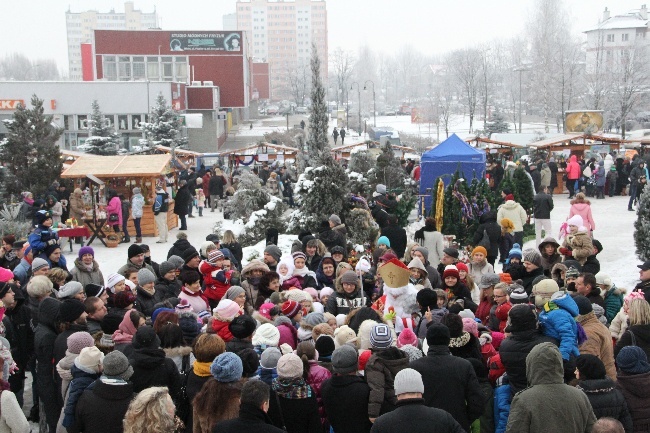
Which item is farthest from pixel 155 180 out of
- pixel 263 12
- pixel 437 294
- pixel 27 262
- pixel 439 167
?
pixel 263 12

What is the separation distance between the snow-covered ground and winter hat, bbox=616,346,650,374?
7.67m

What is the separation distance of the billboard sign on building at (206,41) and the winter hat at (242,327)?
62919 mm

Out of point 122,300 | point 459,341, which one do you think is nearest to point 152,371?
point 122,300

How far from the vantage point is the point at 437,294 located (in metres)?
7.59

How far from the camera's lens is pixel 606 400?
5344 mm

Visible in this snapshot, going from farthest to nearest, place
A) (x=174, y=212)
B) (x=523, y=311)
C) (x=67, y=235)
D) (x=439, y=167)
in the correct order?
(x=439, y=167) < (x=174, y=212) < (x=67, y=235) < (x=523, y=311)

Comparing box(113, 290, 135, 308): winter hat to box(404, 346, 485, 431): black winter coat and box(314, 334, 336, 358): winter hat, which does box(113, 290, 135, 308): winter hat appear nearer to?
box(314, 334, 336, 358): winter hat

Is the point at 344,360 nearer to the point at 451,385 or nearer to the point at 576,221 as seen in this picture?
the point at 451,385

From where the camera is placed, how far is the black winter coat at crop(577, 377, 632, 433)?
5.33 metres

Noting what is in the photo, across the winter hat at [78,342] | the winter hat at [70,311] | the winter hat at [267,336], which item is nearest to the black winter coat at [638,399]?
the winter hat at [267,336]

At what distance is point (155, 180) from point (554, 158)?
51.9 ft

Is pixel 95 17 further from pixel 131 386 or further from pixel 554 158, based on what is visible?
pixel 131 386

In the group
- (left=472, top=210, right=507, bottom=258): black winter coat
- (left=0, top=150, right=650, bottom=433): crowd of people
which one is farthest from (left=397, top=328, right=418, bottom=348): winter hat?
(left=472, top=210, right=507, bottom=258): black winter coat

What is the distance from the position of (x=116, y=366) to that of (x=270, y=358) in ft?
3.55
